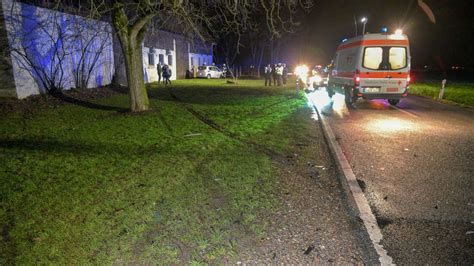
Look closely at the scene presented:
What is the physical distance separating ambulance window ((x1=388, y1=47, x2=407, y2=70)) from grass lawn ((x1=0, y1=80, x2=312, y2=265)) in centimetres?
592

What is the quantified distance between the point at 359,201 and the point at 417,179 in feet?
5.09

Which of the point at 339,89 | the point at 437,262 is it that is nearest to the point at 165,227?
the point at 437,262

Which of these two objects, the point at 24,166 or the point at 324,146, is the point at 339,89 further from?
the point at 24,166

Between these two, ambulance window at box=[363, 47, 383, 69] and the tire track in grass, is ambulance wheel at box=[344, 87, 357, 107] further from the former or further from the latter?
the tire track in grass

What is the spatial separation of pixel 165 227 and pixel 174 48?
31572mm

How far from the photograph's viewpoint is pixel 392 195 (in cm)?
484

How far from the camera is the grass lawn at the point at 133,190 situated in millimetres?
3436

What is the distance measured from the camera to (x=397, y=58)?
12.9 m

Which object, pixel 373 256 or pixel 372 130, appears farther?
pixel 372 130

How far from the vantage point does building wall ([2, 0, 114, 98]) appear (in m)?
12.3

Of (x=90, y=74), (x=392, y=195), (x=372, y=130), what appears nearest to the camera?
(x=392, y=195)

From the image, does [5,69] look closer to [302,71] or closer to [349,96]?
[349,96]

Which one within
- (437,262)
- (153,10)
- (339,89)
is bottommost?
(437,262)

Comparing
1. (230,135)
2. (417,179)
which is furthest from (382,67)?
(417,179)
